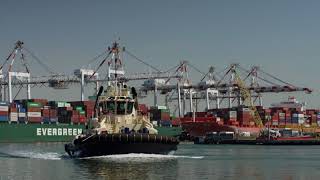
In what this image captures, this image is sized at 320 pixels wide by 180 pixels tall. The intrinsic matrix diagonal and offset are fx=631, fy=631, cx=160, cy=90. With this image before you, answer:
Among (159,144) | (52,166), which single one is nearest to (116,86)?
(159,144)

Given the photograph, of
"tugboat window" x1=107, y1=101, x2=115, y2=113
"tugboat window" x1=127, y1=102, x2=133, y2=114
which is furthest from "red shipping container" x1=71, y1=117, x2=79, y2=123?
"tugboat window" x1=127, y1=102, x2=133, y2=114

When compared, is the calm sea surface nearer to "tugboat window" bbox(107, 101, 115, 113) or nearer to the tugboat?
the tugboat

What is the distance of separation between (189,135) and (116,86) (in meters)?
81.5

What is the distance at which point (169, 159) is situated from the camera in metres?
52.4

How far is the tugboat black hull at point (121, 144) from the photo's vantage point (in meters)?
50.6

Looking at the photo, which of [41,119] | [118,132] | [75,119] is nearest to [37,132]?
[41,119]

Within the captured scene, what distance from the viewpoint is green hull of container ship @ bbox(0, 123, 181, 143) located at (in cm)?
10550

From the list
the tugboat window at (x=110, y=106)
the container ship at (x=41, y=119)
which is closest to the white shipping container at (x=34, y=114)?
the container ship at (x=41, y=119)

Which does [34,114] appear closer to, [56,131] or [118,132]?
[56,131]

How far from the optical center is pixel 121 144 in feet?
167

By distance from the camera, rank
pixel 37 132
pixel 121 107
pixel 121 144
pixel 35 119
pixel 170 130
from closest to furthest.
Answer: pixel 121 144, pixel 121 107, pixel 35 119, pixel 37 132, pixel 170 130

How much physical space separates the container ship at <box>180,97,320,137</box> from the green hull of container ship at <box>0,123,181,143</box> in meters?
29.3

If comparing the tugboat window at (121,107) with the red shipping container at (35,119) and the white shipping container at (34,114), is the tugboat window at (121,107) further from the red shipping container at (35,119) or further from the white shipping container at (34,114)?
the white shipping container at (34,114)

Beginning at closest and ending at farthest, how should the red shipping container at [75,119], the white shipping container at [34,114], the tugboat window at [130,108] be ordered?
the tugboat window at [130,108], the white shipping container at [34,114], the red shipping container at [75,119]
